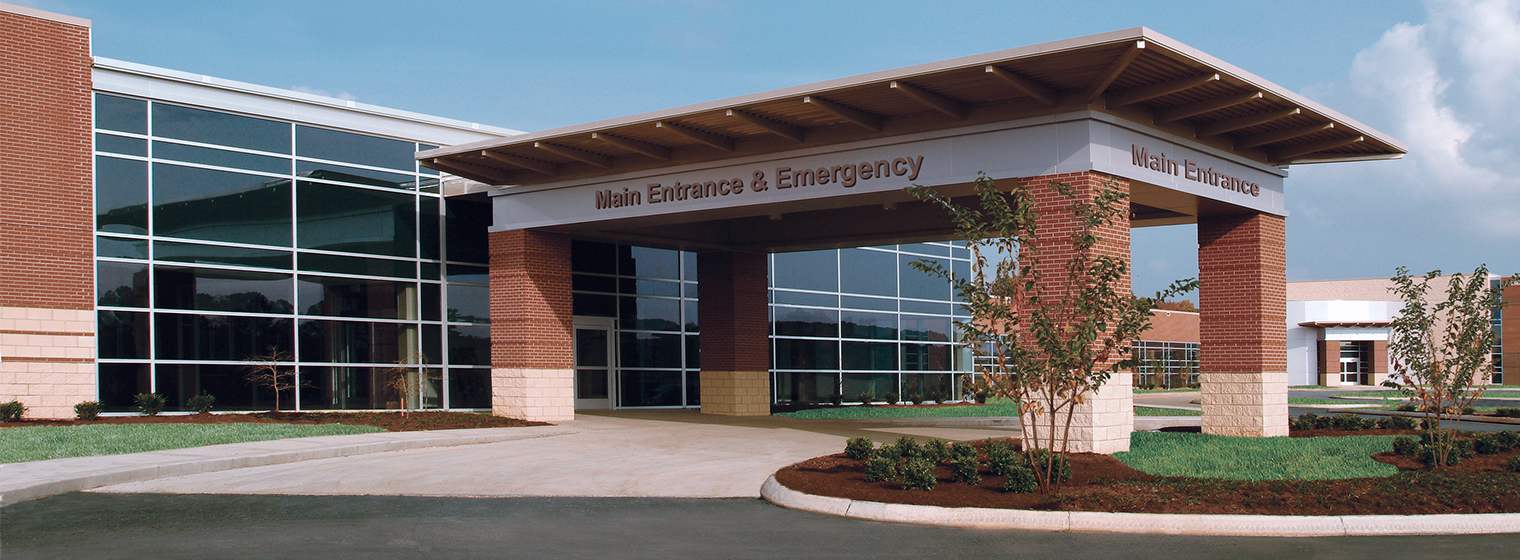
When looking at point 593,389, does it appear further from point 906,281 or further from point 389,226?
point 906,281

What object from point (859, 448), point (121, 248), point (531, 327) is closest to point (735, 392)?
point (531, 327)

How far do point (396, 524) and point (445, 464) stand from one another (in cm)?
546

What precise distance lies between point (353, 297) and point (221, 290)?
2.79 m

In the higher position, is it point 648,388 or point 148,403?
point 148,403

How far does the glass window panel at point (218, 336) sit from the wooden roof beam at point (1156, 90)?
16530mm

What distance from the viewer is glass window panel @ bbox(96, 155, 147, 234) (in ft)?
68.7

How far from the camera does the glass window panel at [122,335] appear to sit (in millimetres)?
20750

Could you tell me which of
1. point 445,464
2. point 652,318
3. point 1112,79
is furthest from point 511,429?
point 1112,79

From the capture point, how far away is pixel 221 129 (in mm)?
22484

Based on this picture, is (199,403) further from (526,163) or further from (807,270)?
(807,270)

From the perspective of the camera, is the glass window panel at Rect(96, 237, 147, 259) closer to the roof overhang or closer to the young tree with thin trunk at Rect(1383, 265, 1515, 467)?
the roof overhang

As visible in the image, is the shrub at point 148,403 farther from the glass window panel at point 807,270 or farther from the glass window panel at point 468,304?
the glass window panel at point 807,270

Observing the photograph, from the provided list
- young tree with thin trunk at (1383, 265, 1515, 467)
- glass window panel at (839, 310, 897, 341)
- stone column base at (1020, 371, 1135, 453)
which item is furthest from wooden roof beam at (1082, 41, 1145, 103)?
glass window panel at (839, 310, 897, 341)

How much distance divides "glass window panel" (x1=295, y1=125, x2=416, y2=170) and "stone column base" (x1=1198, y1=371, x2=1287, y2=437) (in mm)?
17012
